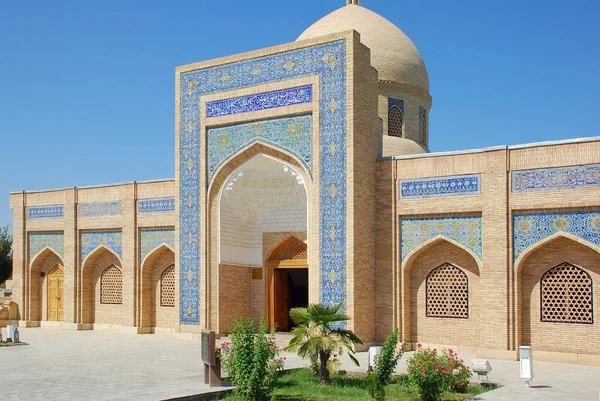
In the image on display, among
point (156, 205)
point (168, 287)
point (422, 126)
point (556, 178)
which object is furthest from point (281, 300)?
point (556, 178)

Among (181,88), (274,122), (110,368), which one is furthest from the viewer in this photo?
(181,88)

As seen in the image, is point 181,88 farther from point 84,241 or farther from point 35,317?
point 35,317

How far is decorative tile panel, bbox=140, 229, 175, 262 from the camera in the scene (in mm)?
16594

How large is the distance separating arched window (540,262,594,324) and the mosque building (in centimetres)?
2

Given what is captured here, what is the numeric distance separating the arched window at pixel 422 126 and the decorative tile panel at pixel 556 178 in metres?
5.77

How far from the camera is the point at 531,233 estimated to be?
1200 centimetres

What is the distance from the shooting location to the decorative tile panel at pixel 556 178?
37.6 feet

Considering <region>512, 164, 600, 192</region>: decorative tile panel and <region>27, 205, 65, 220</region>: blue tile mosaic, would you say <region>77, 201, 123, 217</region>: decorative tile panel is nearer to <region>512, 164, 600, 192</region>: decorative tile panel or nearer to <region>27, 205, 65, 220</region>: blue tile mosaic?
<region>27, 205, 65, 220</region>: blue tile mosaic

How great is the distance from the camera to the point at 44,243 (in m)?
19.2

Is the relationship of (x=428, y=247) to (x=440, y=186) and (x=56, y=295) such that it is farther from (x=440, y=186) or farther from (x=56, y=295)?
(x=56, y=295)

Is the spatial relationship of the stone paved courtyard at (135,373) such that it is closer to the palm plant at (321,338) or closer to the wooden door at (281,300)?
the wooden door at (281,300)

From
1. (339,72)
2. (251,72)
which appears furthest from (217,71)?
(339,72)

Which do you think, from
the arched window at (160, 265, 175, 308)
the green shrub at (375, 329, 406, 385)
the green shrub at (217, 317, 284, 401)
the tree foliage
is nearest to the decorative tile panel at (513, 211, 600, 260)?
the green shrub at (375, 329, 406, 385)

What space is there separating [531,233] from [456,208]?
1.34 m
